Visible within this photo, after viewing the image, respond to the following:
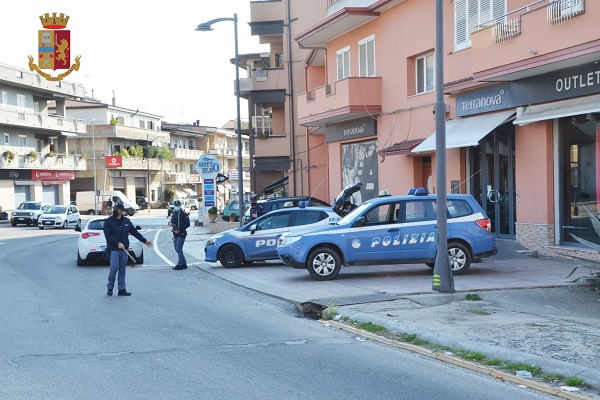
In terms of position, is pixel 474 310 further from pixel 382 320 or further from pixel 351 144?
pixel 351 144

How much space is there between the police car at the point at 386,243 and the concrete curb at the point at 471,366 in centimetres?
457

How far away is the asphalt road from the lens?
6828mm

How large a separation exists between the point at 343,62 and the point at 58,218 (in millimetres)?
25621

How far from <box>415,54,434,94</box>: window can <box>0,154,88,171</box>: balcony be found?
45781mm

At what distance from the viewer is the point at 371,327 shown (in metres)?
9.99

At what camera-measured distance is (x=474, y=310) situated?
421 inches

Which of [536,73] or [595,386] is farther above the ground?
[536,73]

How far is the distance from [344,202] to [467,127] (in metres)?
4.38

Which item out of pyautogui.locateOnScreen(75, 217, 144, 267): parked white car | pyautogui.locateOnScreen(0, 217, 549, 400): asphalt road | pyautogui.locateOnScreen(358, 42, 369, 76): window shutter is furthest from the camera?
pyautogui.locateOnScreen(358, 42, 369, 76): window shutter

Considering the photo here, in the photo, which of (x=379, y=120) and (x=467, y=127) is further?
(x=379, y=120)

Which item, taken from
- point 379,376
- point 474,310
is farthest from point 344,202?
point 379,376

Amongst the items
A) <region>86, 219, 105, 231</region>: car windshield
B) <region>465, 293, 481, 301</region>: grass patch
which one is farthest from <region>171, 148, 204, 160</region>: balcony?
<region>465, 293, 481, 301</region>: grass patch

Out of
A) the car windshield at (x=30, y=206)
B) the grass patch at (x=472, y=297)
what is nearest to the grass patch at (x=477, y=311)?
the grass patch at (x=472, y=297)

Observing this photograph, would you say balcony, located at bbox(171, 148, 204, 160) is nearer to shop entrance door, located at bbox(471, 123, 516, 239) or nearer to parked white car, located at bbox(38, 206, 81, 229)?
parked white car, located at bbox(38, 206, 81, 229)
